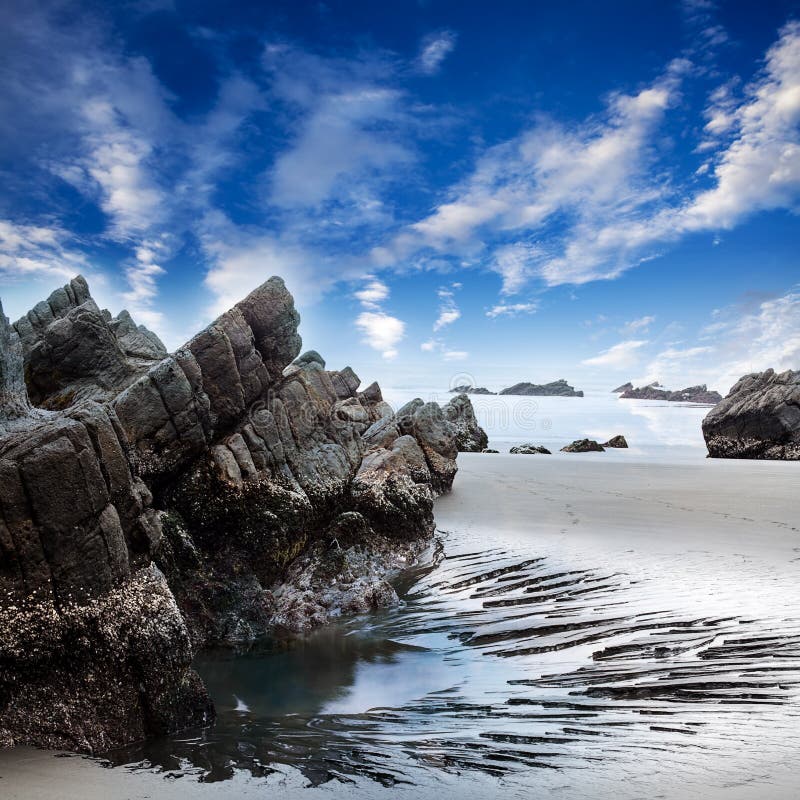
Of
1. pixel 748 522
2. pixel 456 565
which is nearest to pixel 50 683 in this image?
pixel 456 565

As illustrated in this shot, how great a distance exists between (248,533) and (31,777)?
5553mm

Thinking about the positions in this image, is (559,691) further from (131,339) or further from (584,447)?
(584,447)

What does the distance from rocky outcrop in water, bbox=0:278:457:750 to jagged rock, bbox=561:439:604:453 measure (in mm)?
20513

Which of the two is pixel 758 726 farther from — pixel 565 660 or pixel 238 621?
pixel 238 621

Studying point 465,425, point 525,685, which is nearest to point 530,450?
point 465,425

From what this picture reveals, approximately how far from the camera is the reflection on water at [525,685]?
4730 mm

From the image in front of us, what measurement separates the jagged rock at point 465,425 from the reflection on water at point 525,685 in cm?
2638

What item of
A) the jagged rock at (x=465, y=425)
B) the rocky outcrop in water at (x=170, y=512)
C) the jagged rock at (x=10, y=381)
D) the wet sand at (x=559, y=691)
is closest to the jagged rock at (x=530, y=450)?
the jagged rock at (x=465, y=425)

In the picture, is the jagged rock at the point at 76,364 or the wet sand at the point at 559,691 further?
the jagged rock at the point at 76,364

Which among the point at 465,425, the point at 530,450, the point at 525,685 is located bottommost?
the point at 525,685

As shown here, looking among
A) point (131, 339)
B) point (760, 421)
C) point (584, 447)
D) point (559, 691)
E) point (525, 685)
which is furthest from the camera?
point (584, 447)

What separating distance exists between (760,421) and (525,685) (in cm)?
3152

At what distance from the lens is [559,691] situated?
6254 millimetres

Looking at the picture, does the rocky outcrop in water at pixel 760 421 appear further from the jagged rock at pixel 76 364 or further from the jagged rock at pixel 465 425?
the jagged rock at pixel 76 364
